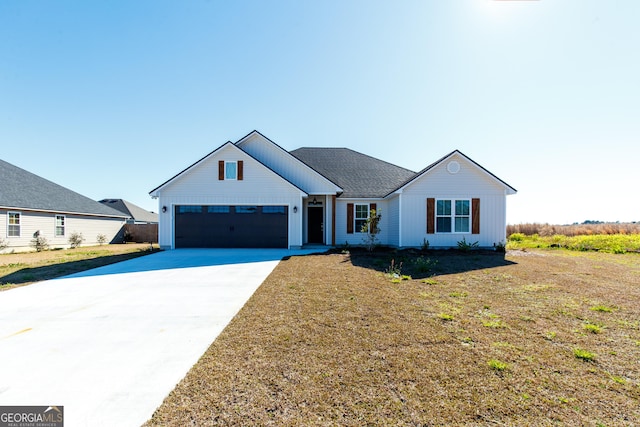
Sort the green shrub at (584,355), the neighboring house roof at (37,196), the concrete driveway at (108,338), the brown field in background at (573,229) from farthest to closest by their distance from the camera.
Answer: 1. the brown field in background at (573,229)
2. the neighboring house roof at (37,196)
3. the green shrub at (584,355)
4. the concrete driveway at (108,338)

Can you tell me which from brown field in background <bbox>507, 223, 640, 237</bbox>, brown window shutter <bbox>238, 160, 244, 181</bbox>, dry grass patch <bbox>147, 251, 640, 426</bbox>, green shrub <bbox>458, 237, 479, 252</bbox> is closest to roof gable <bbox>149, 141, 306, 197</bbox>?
brown window shutter <bbox>238, 160, 244, 181</bbox>

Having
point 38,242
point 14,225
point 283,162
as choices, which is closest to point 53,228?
point 38,242

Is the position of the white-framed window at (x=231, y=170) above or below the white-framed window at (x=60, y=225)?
above

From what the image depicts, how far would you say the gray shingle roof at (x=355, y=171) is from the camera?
15227mm

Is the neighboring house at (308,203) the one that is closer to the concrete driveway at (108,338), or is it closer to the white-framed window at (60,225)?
the concrete driveway at (108,338)

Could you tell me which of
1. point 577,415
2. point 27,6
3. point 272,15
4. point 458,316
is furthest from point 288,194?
point 577,415

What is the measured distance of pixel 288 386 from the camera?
2561mm

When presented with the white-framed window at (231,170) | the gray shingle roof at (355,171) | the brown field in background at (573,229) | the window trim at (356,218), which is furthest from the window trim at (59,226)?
the brown field in background at (573,229)

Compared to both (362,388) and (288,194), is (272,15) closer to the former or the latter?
(288,194)

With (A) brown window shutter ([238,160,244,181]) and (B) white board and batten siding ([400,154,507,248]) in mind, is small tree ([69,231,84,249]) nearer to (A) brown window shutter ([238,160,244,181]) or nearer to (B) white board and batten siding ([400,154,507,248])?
(A) brown window shutter ([238,160,244,181])

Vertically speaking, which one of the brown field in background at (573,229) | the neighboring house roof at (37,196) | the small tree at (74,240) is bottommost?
the small tree at (74,240)

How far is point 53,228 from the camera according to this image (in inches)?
672

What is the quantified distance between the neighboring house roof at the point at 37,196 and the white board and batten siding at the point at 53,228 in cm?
36

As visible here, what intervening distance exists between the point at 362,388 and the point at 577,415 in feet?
5.53
